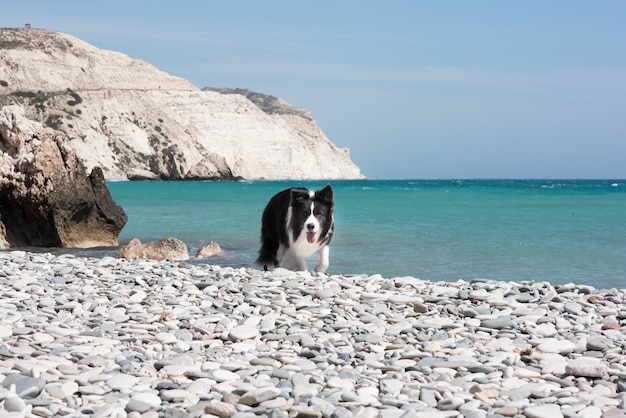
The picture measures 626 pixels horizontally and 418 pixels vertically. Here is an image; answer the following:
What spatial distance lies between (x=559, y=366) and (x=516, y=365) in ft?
0.86

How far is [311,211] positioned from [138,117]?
3176 inches

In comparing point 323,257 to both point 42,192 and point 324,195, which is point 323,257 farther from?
point 42,192

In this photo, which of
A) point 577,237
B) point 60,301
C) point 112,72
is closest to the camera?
point 60,301

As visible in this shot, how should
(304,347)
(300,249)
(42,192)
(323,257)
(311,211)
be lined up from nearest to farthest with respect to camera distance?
(304,347) → (311,211) → (300,249) → (323,257) → (42,192)

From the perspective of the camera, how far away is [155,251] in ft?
42.7

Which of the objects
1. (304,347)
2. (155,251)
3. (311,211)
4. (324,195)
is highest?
(324,195)

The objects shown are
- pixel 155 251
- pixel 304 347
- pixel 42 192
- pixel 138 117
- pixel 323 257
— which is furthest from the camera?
pixel 138 117

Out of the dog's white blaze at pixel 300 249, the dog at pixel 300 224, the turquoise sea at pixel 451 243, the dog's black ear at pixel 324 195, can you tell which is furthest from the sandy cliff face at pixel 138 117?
the dog's black ear at pixel 324 195

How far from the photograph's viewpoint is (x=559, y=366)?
185 inches

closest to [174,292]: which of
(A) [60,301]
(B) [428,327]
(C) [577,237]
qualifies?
→ (A) [60,301]

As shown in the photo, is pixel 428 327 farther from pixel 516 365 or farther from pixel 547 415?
pixel 547 415

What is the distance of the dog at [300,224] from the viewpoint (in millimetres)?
8586

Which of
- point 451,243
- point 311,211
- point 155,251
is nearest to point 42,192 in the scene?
point 155,251

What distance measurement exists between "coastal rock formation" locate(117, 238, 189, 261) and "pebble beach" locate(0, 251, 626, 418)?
485 cm
